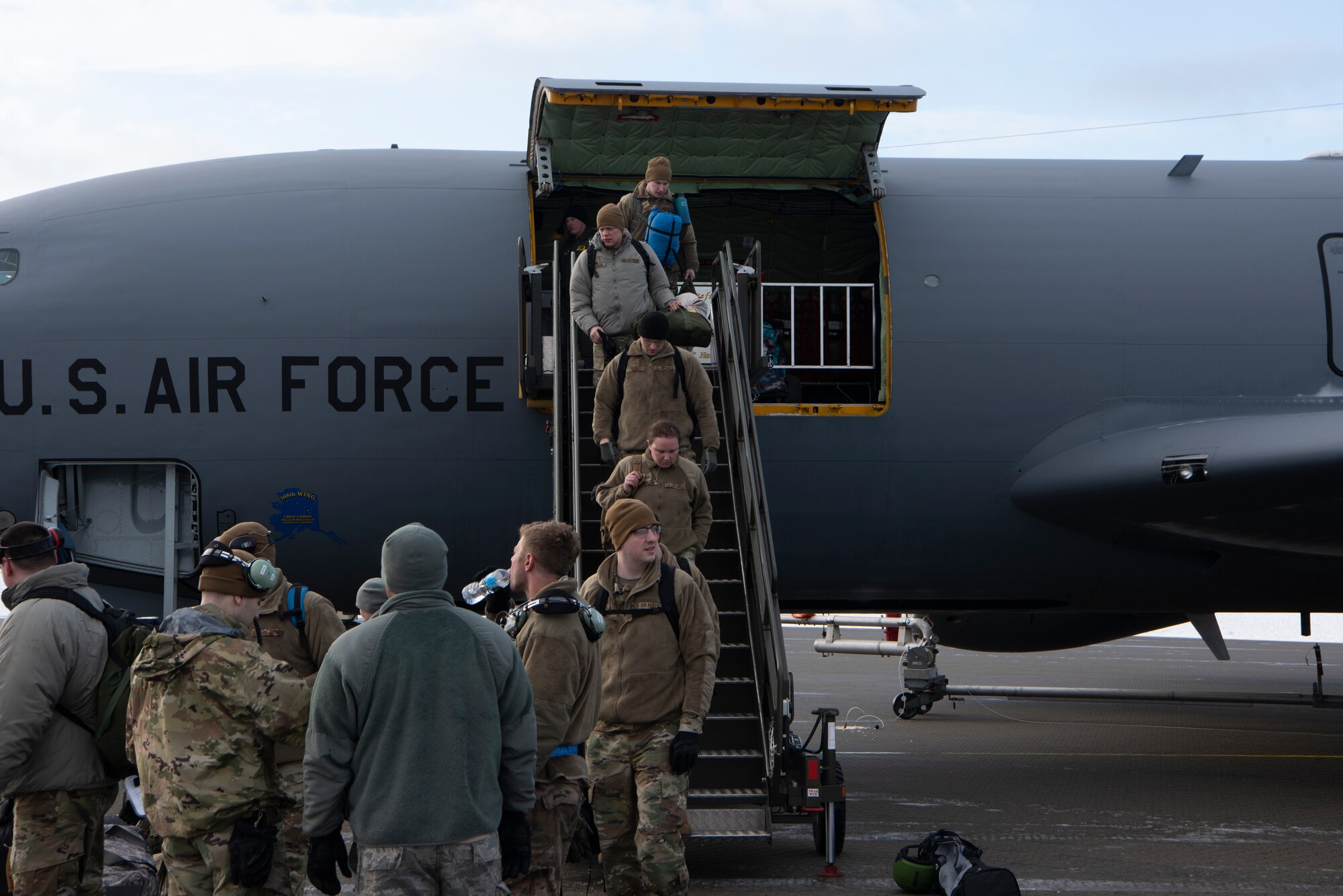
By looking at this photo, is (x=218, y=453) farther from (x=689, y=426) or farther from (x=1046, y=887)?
(x=1046, y=887)

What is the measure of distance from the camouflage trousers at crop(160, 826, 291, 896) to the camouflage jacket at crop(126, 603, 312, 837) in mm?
43

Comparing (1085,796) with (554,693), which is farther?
(1085,796)

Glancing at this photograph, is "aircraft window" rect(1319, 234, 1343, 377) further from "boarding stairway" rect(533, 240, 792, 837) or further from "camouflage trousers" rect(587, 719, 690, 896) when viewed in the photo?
"camouflage trousers" rect(587, 719, 690, 896)

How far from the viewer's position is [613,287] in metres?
8.70

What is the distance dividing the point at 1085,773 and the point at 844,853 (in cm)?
421

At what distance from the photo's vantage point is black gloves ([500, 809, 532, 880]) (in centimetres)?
418

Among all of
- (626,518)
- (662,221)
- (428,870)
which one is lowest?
(428,870)

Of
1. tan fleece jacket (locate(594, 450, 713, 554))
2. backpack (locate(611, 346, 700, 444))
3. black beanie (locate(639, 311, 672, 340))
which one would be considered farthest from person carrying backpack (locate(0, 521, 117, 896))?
black beanie (locate(639, 311, 672, 340))

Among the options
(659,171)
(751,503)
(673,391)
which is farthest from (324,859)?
(659,171)

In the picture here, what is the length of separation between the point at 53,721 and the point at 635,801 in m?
2.52

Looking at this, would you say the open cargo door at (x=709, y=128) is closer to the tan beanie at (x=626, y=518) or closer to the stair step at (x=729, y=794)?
the tan beanie at (x=626, y=518)

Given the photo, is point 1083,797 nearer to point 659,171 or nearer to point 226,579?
point 659,171

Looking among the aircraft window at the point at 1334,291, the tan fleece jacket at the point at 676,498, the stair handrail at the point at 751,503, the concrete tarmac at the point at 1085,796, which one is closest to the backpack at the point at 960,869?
the concrete tarmac at the point at 1085,796

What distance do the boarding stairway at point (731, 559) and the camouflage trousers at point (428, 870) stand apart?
131 inches
